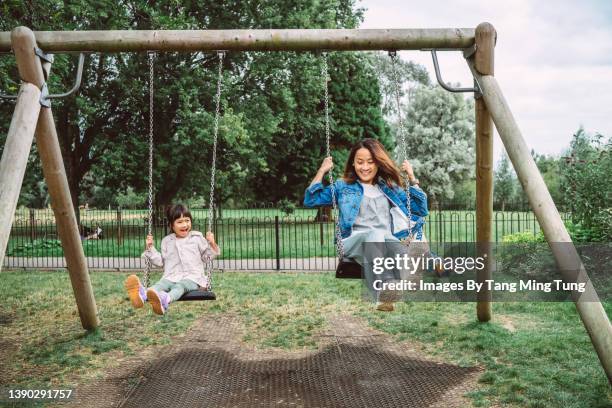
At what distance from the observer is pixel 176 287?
5.05m

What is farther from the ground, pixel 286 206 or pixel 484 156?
pixel 484 156

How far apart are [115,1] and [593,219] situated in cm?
1178

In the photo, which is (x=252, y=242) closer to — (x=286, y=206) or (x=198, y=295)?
(x=286, y=206)

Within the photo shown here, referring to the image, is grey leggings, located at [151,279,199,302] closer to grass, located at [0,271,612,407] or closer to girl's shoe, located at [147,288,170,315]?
girl's shoe, located at [147,288,170,315]

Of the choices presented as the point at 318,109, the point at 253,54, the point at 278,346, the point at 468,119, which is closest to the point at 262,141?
the point at 253,54

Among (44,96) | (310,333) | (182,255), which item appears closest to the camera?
(44,96)

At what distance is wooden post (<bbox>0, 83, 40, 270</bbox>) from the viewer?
3.76 m

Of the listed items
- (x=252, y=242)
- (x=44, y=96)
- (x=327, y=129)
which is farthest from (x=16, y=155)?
(x=252, y=242)

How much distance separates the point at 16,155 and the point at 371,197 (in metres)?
2.90

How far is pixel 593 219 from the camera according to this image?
8.70 meters

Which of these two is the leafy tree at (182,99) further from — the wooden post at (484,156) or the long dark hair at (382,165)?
the wooden post at (484,156)

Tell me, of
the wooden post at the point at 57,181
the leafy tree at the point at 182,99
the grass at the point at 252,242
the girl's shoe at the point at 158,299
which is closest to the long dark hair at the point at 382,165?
the girl's shoe at the point at 158,299

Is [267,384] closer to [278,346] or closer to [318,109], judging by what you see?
[278,346]

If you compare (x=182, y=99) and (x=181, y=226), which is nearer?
(x=181, y=226)
